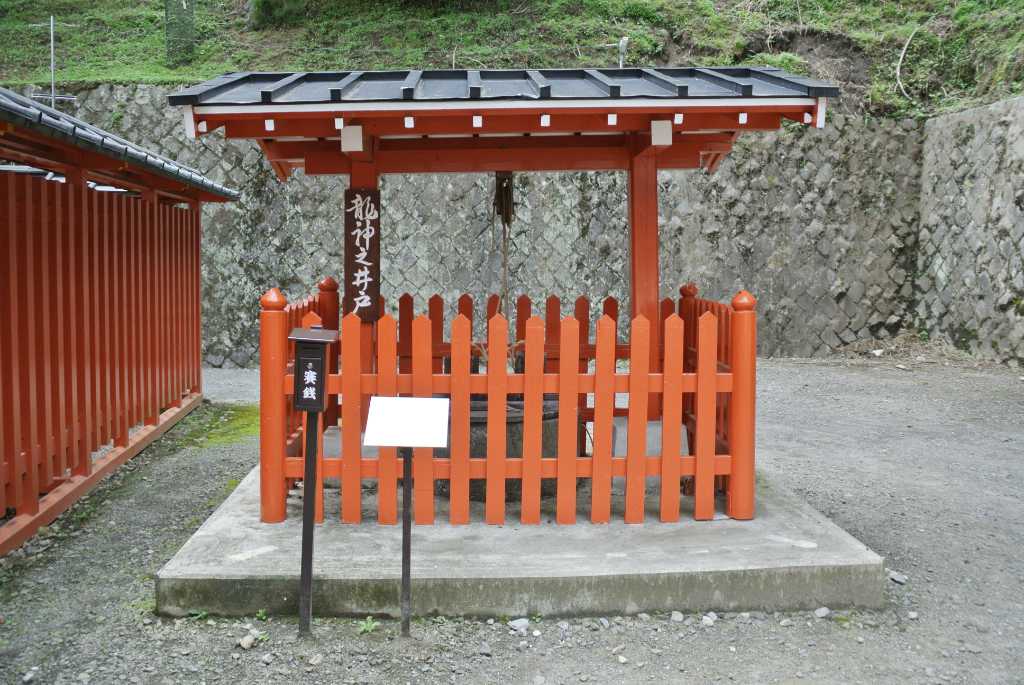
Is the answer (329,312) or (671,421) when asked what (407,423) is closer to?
(671,421)

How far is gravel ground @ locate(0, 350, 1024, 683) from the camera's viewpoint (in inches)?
137

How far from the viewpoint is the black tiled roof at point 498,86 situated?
4.42 metres

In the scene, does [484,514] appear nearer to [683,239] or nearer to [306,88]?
[306,88]

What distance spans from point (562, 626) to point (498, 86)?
2855 millimetres

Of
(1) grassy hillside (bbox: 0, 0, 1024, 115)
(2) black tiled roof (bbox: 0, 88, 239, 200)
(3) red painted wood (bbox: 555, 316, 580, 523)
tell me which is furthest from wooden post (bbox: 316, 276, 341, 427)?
(1) grassy hillside (bbox: 0, 0, 1024, 115)

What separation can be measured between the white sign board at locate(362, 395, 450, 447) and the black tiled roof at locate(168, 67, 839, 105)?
1.68 meters

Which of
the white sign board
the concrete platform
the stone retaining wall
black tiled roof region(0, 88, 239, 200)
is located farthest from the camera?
the stone retaining wall

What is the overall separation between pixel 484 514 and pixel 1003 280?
9.10 meters

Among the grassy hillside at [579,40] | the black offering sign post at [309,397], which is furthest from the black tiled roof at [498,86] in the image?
the grassy hillside at [579,40]

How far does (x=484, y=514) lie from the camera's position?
4789mm

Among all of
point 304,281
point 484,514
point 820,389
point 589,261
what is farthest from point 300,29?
point 484,514

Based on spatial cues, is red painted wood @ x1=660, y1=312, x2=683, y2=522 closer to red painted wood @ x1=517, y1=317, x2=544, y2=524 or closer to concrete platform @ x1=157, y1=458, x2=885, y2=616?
concrete platform @ x1=157, y1=458, x2=885, y2=616

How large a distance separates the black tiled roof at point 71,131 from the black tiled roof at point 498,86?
709 mm

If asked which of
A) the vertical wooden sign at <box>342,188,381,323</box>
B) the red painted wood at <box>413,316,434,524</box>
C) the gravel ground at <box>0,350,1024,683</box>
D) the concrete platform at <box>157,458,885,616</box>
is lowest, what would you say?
the gravel ground at <box>0,350,1024,683</box>
